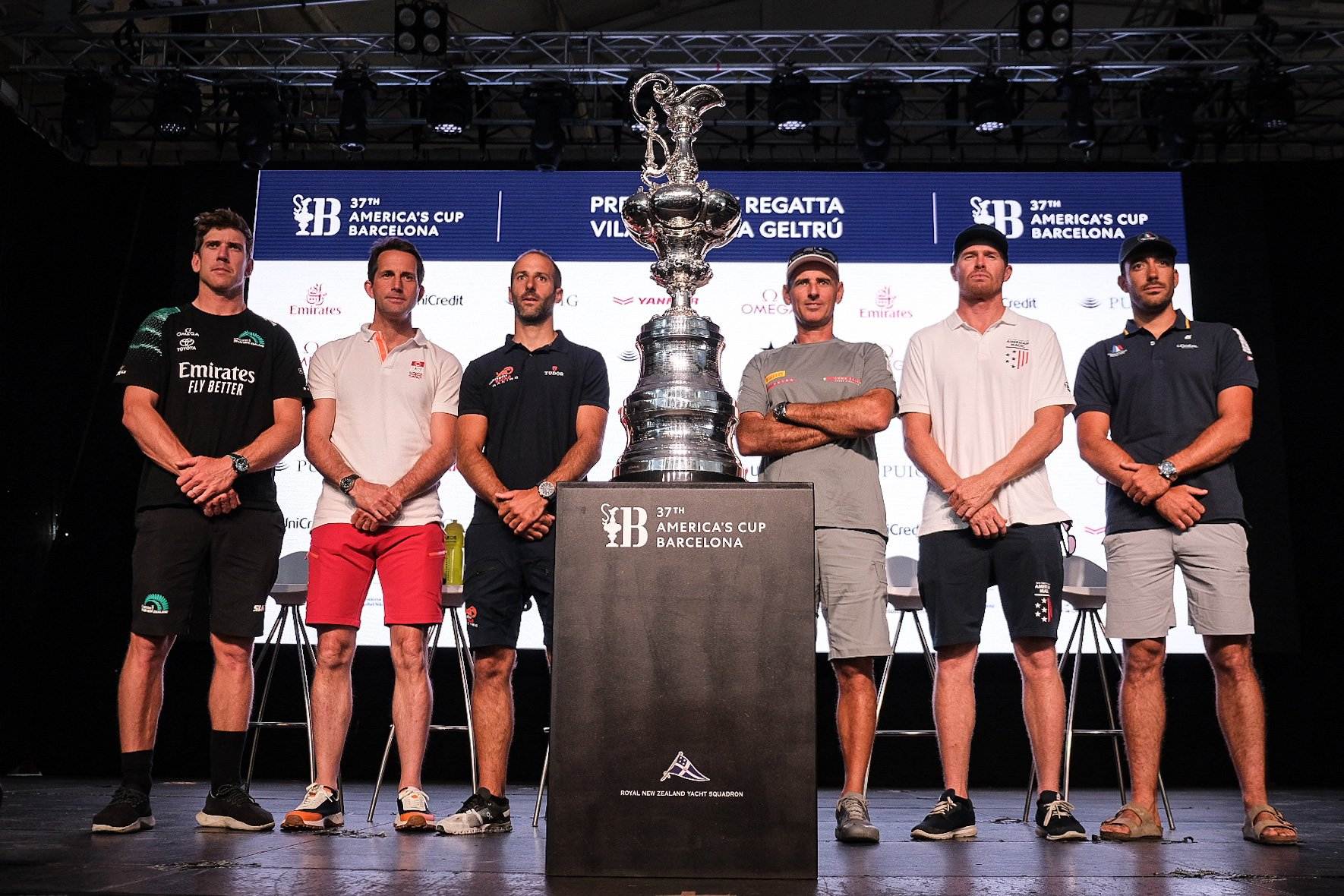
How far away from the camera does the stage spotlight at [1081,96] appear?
6461 mm

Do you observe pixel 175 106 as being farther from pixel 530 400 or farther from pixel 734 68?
pixel 530 400

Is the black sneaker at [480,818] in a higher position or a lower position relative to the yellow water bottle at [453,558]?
lower

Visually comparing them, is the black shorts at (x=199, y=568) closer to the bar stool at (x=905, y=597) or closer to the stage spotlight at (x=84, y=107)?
the bar stool at (x=905, y=597)

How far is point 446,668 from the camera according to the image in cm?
652

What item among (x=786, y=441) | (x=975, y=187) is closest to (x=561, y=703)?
(x=786, y=441)

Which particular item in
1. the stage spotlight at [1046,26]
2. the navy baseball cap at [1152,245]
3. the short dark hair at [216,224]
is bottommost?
the navy baseball cap at [1152,245]

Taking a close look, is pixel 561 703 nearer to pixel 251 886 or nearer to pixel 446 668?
pixel 251 886

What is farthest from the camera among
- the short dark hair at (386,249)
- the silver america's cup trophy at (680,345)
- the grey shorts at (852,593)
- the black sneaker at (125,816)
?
the short dark hair at (386,249)

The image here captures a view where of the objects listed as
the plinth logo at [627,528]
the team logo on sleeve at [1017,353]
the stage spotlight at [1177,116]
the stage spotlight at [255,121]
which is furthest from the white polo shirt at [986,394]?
the stage spotlight at [255,121]

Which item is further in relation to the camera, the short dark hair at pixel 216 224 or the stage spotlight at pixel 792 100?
the stage spotlight at pixel 792 100

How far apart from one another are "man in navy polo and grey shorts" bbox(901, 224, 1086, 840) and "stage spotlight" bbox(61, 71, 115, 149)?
518 centimetres

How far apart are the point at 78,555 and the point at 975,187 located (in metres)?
5.70

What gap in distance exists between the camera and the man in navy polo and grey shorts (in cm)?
345

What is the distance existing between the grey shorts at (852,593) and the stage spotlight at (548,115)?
3.92 meters
